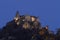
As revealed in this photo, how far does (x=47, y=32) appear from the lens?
741 centimetres

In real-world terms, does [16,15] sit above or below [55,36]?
above

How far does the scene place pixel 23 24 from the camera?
7566mm

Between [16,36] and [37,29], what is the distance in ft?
2.05

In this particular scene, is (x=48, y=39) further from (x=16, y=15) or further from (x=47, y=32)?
(x=16, y=15)

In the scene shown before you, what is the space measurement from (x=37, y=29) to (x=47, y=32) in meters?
0.31

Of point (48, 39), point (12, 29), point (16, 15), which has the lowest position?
point (48, 39)

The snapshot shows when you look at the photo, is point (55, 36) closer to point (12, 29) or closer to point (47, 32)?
point (47, 32)

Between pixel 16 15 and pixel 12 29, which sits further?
pixel 16 15

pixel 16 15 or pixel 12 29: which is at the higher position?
pixel 16 15

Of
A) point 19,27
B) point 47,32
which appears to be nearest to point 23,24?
point 19,27

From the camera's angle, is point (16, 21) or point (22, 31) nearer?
point (22, 31)

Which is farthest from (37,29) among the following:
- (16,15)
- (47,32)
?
(16,15)

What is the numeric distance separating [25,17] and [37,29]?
0.55 m

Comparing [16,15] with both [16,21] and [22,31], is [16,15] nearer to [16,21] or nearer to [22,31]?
[16,21]
